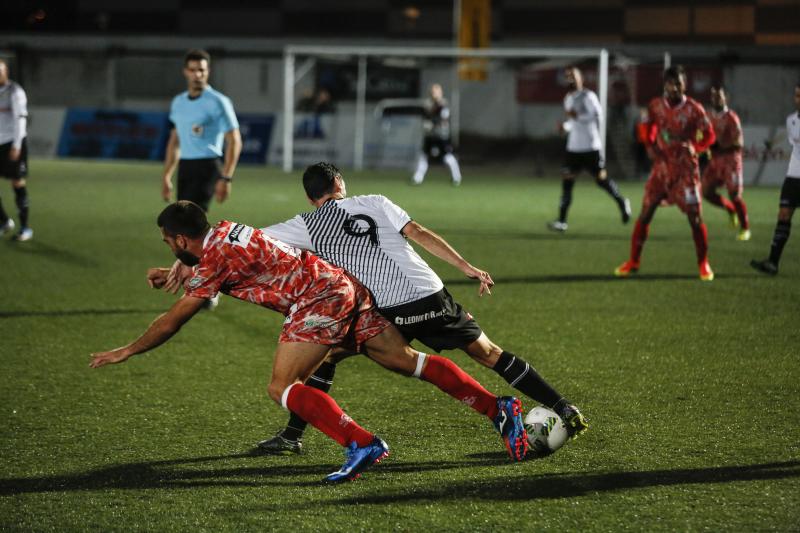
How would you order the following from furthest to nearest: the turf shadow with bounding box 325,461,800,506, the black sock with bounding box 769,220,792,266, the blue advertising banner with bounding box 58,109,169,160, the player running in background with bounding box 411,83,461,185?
1. the blue advertising banner with bounding box 58,109,169,160
2. the player running in background with bounding box 411,83,461,185
3. the black sock with bounding box 769,220,792,266
4. the turf shadow with bounding box 325,461,800,506

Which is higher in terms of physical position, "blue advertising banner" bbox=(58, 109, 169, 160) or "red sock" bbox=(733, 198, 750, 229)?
"blue advertising banner" bbox=(58, 109, 169, 160)

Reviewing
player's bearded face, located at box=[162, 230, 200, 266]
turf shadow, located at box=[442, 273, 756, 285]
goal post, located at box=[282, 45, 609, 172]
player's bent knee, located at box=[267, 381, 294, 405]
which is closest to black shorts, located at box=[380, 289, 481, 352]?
player's bent knee, located at box=[267, 381, 294, 405]

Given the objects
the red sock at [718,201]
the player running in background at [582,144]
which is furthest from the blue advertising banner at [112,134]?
the red sock at [718,201]

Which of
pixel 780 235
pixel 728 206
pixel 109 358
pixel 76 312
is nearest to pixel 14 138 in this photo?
pixel 76 312

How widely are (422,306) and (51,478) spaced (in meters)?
1.69

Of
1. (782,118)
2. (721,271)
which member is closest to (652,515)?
(721,271)

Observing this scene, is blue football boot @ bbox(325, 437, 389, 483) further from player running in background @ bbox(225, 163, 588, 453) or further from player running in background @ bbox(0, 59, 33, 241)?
player running in background @ bbox(0, 59, 33, 241)

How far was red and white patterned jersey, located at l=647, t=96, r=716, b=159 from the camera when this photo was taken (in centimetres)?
966

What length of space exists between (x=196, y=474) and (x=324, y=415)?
63cm

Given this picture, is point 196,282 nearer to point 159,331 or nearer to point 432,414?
point 159,331

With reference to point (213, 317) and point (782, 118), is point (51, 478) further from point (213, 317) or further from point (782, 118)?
point (782, 118)

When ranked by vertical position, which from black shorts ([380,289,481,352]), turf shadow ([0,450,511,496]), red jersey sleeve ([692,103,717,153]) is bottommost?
turf shadow ([0,450,511,496])

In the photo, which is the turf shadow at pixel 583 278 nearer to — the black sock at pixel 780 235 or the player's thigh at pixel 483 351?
the black sock at pixel 780 235

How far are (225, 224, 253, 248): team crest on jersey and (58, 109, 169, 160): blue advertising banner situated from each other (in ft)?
84.9
